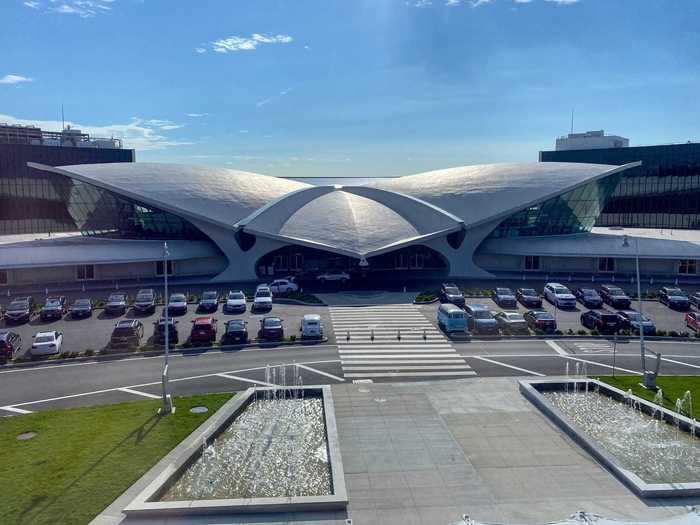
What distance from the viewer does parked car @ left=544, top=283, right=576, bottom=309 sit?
3331 centimetres

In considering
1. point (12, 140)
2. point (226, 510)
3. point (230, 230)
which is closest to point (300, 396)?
point (226, 510)

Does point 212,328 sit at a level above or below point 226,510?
above

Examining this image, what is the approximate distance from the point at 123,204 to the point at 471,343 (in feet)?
104

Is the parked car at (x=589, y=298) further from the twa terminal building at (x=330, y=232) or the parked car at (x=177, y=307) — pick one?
the parked car at (x=177, y=307)

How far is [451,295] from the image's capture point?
34.4m

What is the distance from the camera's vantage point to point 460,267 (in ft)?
142

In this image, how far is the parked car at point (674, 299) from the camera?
Answer: 33.5 meters

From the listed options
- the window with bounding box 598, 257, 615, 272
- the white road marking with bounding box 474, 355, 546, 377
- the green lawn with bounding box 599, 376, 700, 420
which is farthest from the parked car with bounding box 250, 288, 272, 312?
the window with bounding box 598, 257, 615, 272

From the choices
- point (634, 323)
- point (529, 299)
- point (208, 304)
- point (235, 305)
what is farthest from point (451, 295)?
point (208, 304)

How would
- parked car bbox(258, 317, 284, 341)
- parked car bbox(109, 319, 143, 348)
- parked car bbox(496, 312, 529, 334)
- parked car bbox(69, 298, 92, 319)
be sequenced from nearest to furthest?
parked car bbox(109, 319, 143, 348), parked car bbox(258, 317, 284, 341), parked car bbox(496, 312, 529, 334), parked car bbox(69, 298, 92, 319)

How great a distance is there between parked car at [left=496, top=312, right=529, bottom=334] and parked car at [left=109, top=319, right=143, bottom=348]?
18171 millimetres

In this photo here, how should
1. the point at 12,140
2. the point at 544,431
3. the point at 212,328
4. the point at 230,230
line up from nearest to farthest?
the point at 544,431 < the point at 212,328 < the point at 230,230 < the point at 12,140

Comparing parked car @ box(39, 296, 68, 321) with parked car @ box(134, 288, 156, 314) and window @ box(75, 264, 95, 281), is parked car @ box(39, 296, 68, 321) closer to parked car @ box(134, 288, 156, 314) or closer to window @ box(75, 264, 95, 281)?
parked car @ box(134, 288, 156, 314)

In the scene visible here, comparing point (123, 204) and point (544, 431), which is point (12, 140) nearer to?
point (123, 204)
